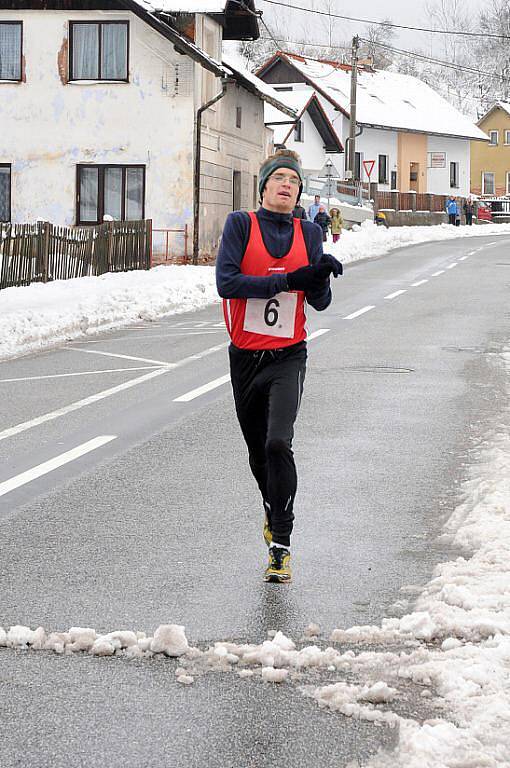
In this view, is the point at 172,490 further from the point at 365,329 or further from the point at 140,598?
the point at 365,329

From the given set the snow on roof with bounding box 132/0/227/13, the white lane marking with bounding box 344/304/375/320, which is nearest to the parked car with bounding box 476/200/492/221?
the snow on roof with bounding box 132/0/227/13

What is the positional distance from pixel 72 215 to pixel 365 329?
53.0 feet

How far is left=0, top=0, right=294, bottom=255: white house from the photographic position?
31.3 m

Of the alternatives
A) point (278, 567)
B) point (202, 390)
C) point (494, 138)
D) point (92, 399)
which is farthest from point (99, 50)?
point (494, 138)

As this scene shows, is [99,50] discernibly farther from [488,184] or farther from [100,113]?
[488,184]

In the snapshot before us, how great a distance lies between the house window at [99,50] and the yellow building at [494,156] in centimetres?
7234

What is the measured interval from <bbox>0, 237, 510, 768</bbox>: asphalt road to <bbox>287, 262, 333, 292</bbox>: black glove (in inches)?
51.1

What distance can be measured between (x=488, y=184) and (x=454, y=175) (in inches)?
806

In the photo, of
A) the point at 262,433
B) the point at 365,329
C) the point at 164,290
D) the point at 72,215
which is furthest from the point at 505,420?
the point at 72,215

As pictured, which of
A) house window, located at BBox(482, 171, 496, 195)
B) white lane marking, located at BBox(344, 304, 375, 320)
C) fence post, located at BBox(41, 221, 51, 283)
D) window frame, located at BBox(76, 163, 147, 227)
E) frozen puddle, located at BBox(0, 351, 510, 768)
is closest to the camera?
frozen puddle, located at BBox(0, 351, 510, 768)

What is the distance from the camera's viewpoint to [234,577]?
565cm

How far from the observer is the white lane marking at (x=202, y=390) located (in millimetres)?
11217

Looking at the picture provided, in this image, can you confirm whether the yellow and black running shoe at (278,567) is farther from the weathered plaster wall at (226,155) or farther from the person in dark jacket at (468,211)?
the person in dark jacket at (468,211)

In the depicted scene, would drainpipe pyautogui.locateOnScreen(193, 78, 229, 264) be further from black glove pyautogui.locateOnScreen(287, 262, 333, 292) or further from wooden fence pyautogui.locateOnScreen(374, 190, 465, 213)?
wooden fence pyautogui.locateOnScreen(374, 190, 465, 213)
